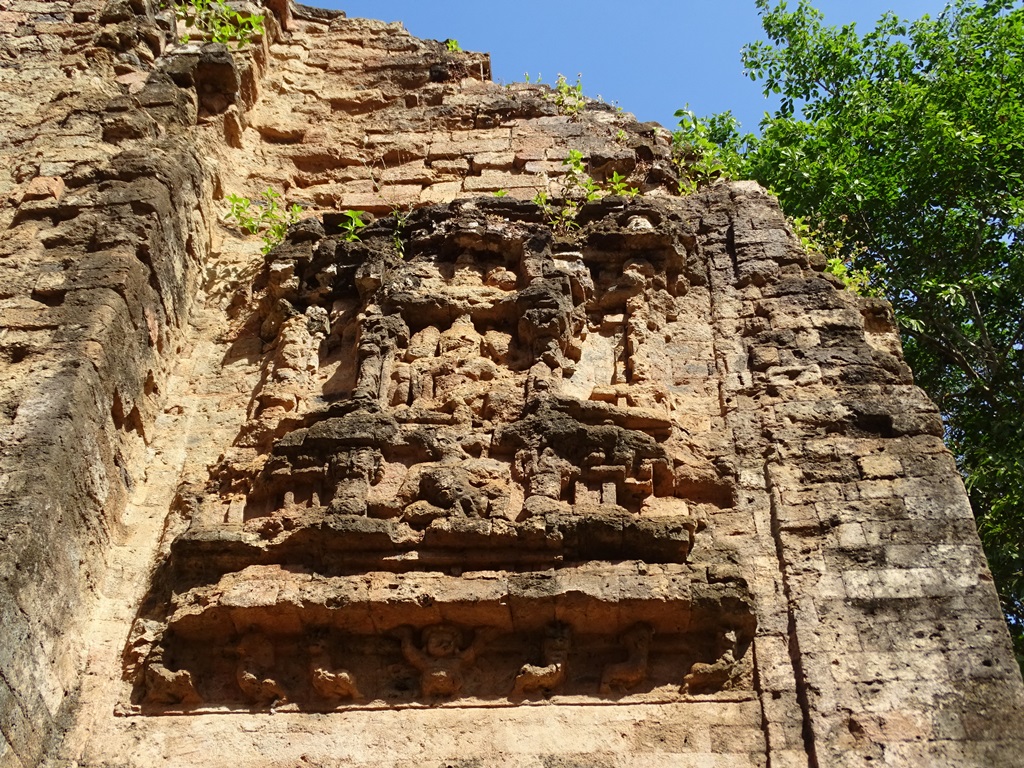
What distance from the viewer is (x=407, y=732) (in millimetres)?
4410

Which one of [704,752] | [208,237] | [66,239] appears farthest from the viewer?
[208,237]

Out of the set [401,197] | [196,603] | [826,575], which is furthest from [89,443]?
[826,575]

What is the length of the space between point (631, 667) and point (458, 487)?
1139 millimetres

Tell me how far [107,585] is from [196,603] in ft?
1.90

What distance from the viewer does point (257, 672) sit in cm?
468

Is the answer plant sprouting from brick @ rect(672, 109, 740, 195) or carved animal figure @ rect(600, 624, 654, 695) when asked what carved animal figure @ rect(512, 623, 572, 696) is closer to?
carved animal figure @ rect(600, 624, 654, 695)

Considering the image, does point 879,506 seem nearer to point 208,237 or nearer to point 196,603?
point 196,603

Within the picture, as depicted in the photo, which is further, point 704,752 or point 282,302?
point 282,302

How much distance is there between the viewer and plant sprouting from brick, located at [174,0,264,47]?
26.8ft

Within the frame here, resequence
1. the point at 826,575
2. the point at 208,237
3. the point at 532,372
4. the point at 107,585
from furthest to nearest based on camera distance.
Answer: the point at 208,237, the point at 532,372, the point at 107,585, the point at 826,575

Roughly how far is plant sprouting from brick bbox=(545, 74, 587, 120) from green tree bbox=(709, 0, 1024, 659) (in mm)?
1607

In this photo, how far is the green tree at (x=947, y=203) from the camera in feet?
29.7

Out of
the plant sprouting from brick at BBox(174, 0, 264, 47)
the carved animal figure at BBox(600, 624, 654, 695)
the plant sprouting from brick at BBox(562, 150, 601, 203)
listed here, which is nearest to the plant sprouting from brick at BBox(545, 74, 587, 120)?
the plant sprouting from brick at BBox(562, 150, 601, 203)

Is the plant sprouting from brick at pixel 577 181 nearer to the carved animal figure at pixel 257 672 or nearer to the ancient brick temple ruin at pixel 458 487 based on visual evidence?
the ancient brick temple ruin at pixel 458 487
